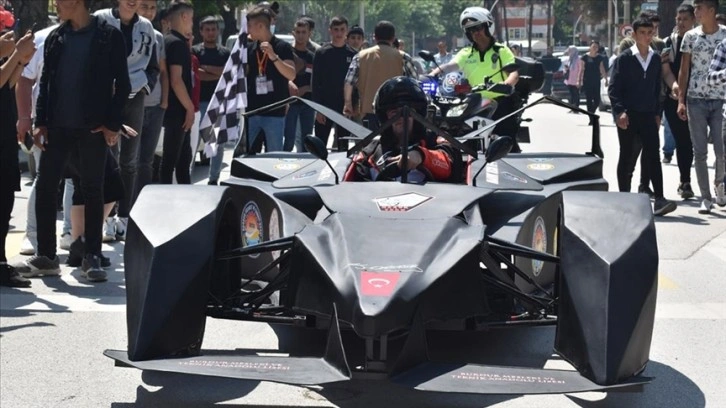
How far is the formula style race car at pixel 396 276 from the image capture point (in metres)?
5.17

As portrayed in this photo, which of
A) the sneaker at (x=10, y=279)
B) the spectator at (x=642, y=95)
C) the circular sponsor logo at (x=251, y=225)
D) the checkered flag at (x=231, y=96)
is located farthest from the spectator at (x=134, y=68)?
the spectator at (x=642, y=95)

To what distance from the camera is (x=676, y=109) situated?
45.6ft

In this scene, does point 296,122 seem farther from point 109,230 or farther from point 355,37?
point 109,230

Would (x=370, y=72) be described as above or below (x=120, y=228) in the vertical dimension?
above

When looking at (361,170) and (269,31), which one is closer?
(361,170)

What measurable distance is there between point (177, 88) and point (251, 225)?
14.6 feet

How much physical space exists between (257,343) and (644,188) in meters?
7.03

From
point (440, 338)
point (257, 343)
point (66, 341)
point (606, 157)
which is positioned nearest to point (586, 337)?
point (440, 338)

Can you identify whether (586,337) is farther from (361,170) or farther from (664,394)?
(361,170)

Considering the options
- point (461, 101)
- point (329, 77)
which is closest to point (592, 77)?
point (329, 77)

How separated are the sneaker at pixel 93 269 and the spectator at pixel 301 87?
5.68 meters

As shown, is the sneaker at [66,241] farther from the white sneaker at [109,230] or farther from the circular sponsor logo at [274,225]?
the circular sponsor logo at [274,225]

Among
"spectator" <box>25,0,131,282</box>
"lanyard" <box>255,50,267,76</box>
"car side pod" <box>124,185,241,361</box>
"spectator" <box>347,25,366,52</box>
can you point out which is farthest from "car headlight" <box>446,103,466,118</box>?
"spectator" <box>347,25,366,52</box>

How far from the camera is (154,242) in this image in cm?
580
